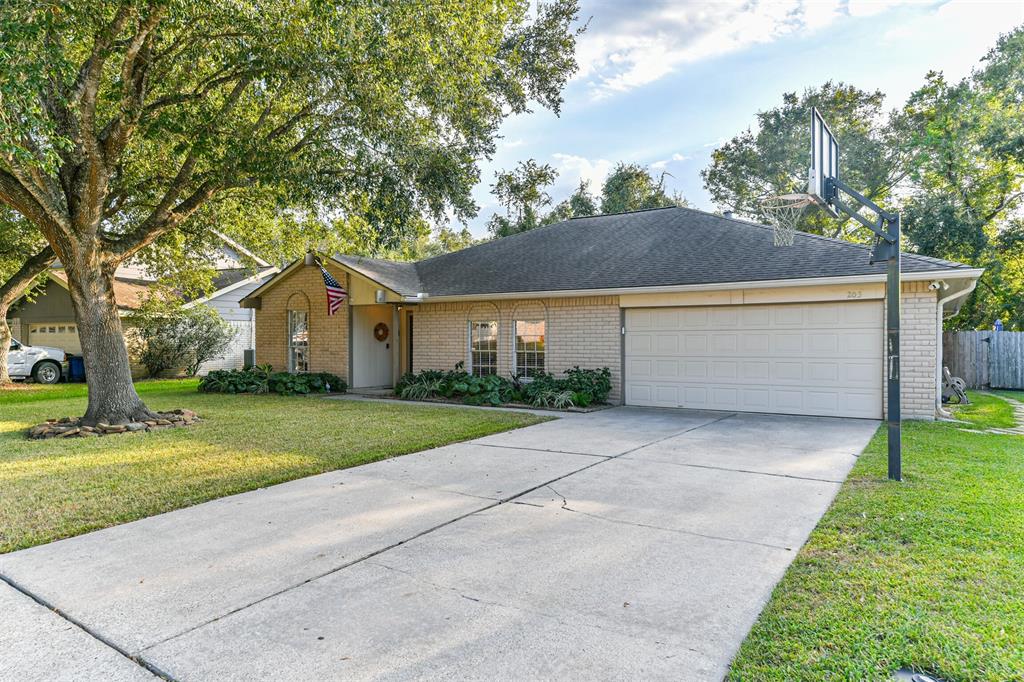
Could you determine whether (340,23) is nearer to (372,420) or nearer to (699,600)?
(372,420)

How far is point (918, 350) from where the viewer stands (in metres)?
9.73

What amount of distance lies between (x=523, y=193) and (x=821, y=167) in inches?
834

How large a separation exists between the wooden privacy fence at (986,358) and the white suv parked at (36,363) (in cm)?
2826

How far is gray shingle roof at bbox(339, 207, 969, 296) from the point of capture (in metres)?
10.7

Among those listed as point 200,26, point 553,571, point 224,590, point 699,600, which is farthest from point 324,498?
point 200,26

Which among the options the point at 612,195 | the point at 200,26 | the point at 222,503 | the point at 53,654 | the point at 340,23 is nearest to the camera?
the point at 53,654

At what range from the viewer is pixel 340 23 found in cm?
765

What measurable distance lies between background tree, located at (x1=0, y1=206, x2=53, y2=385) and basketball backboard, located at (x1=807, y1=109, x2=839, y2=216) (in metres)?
18.6

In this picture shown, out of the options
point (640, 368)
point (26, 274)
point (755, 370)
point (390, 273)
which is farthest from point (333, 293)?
point (26, 274)

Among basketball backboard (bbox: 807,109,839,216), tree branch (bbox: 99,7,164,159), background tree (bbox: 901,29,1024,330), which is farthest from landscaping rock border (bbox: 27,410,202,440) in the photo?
background tree (bbox: 901,29,1024,330)

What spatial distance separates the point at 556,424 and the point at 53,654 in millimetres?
7706

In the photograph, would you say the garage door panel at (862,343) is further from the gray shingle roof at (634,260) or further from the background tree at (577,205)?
the background tree at (577,205)

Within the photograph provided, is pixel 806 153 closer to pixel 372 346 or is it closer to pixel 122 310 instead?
pixel 372 346

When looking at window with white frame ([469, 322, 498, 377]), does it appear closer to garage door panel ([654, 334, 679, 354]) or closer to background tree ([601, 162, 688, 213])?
garage door panel ([654, 334, 679, 354])
